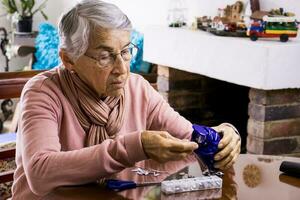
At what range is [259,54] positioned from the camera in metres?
2.66

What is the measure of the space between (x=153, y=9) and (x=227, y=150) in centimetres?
282

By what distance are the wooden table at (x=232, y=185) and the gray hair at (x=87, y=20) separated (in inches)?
14.7

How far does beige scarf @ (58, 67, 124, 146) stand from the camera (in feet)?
4.93

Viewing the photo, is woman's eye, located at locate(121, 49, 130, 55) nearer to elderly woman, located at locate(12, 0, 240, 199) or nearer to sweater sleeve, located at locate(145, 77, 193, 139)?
elderly woman, located at locate(12, 0, 240, 199)

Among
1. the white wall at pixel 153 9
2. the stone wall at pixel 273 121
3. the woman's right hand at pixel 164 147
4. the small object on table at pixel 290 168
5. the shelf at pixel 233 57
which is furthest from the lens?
the white wall at pixel 153 9

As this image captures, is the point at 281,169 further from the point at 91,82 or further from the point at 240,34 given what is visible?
the point at 240,34

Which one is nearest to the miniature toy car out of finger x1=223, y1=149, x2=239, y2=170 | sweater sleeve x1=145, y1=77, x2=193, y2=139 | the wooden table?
sweater sleeve x1=145, y1=77, x2=193, y2=139

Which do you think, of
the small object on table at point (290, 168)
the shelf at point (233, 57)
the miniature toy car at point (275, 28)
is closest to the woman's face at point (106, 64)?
the small object on table at point (290, 168)

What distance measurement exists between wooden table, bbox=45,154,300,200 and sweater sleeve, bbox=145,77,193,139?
158mm

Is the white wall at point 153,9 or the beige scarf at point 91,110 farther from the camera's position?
the white wall at point 153,9

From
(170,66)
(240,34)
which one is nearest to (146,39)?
(170,66)

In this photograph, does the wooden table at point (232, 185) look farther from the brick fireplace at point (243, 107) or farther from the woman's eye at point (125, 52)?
the brick fireplace at point (243, 107)

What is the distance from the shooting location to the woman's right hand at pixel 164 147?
1.27 meters

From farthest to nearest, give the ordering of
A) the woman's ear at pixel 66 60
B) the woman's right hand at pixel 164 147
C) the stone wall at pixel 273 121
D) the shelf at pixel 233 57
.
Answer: the stone wall at pixel 273 121 → the shelf at pixel 233 57 → the woman's ear at pixel 66 60 → the woman's right hand at pixel 164 147
